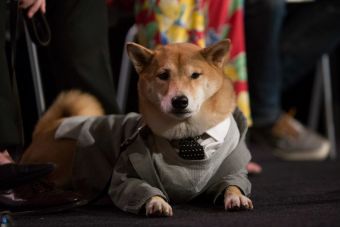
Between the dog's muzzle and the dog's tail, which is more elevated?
the dog's muzzle

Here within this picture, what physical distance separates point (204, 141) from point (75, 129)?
0.43 m

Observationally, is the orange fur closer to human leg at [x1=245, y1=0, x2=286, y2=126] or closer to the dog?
the dog

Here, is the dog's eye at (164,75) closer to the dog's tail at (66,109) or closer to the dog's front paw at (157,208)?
the dog's front paw at (157,208)

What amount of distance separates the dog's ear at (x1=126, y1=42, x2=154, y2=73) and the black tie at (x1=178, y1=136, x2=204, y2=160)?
23 cm

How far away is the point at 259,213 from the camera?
1.36 meters

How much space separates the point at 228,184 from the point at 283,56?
4.67ft

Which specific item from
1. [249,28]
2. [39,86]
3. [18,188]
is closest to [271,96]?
[249,28]

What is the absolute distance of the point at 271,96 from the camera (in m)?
2.42

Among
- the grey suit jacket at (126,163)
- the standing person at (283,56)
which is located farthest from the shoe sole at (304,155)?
the grey suit jacket at (126,163)

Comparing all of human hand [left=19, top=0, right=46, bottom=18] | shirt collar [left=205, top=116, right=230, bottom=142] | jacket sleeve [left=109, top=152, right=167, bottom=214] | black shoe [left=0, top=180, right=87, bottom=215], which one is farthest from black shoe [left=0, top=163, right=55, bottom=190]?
human hand [left=19, top=0, right=46, bottom=18]

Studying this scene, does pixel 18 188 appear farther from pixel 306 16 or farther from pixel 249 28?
pixel 306 16

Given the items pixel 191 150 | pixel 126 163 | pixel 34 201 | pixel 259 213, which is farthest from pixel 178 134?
pixel 34 201

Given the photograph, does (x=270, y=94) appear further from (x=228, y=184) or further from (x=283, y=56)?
(x=228, y=184)

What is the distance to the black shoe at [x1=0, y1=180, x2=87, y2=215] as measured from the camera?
1.44m
